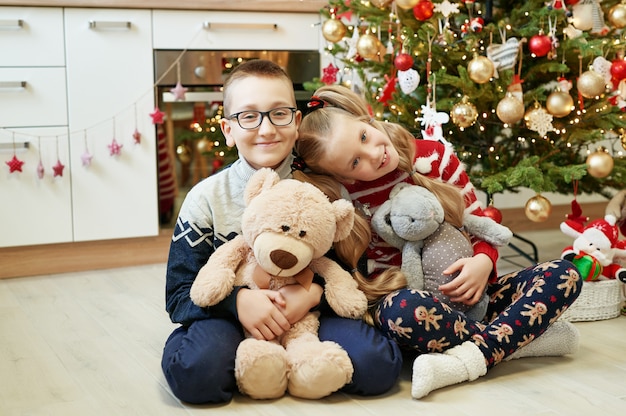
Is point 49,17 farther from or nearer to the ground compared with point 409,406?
farther from the ground

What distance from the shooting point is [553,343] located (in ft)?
5.34

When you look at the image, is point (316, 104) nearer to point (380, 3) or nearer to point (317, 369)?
point (317, 369)

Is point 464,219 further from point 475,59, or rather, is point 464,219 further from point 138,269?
point 138,269

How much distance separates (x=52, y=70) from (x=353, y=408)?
5.03ft

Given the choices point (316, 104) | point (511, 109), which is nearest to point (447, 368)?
point (316, 104)

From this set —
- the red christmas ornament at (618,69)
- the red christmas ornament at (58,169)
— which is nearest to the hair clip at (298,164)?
the red christmas ornament at (618,69)

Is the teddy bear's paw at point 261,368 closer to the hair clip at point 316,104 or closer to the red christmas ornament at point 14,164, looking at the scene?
the hair clip at point 316,104

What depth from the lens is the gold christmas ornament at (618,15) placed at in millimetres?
2150

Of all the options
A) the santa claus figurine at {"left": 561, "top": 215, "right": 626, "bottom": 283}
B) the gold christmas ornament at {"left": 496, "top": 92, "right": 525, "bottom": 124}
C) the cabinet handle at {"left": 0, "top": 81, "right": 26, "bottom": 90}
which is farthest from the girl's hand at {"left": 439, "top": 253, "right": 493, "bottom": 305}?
the cabinet handle at {"left": 0, "top": 81, "right": 26, "bottom": 90}

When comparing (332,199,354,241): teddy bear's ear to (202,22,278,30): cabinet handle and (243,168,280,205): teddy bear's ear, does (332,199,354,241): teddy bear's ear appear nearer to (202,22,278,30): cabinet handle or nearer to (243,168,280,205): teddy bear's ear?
(243,168,280,205): teddy bear's ear

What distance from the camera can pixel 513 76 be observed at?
2133 mm

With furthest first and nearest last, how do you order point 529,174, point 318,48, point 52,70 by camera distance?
point 318,48
point 52,70
point 529,174

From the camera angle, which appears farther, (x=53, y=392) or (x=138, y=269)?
(x=138, y=269)

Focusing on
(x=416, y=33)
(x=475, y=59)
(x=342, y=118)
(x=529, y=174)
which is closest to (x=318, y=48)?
(x=416, y=33)
